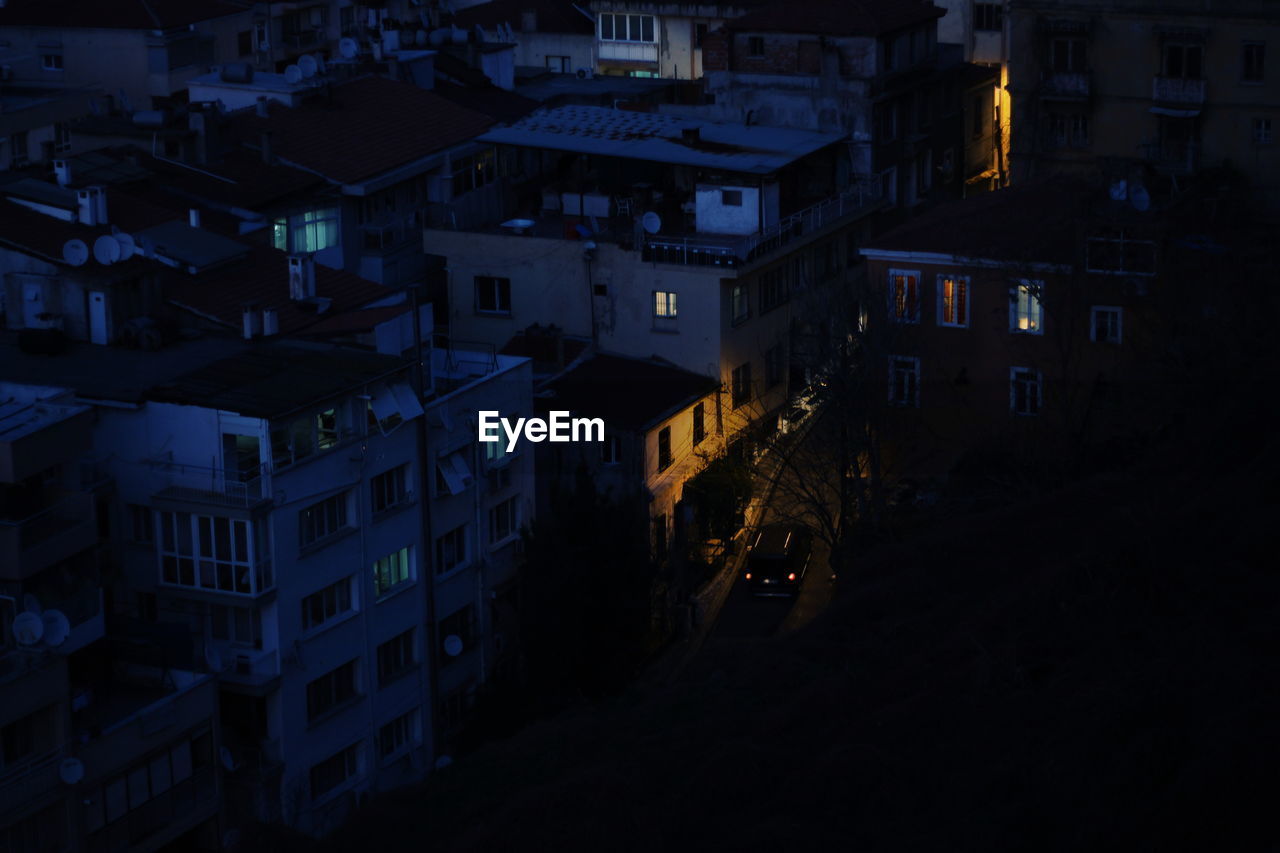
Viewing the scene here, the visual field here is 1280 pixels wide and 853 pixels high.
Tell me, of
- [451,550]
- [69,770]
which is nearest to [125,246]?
[451,550]

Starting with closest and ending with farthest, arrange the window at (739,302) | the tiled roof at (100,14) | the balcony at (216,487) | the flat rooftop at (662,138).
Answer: the balcony at (216,487) → the window at (739,302) → the flat rooftop at (662,138) → the tiled roof at (100,14)

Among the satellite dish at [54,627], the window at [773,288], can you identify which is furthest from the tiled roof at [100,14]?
the satellite dish at [54,627]

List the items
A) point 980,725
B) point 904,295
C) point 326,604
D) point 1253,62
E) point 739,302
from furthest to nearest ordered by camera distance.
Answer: point 1253,62, point 739,302, point 904,295, point 326,604, point 980,725

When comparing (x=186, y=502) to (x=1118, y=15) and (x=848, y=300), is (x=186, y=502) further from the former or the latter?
(x=1118, y=15)

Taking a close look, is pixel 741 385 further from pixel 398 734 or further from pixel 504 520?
pixel 398 734

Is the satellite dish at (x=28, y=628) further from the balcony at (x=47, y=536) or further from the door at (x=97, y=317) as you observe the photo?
the door at (x=97, y=317)

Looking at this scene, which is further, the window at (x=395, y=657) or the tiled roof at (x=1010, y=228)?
the tiled roof at (x=1010, y=228)
